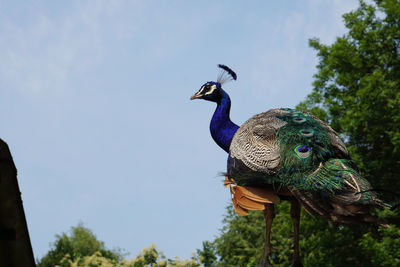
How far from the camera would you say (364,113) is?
1501 cm

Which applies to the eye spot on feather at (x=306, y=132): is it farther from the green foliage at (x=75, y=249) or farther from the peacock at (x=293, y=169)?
the green foliage at (x=75, y=249)

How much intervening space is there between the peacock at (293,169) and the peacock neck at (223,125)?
0.05 ft

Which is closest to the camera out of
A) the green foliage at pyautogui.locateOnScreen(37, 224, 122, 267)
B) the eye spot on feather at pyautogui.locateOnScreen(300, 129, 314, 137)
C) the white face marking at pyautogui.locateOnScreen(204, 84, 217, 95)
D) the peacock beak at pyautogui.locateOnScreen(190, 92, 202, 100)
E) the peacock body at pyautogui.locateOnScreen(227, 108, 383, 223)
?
→ the peacock body at pyautogui.locateOnScreen(227, 108, 383, 223)

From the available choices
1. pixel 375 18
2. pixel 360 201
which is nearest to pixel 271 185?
pixel 360 201

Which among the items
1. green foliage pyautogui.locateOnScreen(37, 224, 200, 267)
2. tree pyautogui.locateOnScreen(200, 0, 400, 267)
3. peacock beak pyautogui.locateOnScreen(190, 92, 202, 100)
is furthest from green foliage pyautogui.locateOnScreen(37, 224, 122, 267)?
peacock beak pyautogui.locateOnScreen(190, 92, 202, 100)

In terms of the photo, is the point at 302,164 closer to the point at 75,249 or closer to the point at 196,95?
the point at 196,95

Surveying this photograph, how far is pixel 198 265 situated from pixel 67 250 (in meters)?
12.4

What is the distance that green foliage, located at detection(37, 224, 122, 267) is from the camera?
2502 cm

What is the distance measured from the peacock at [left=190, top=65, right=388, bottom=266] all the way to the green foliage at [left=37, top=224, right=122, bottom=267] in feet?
43.8

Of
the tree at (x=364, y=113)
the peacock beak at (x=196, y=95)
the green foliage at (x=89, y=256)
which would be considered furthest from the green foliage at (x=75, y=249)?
the peacock beak at (x=196, y=95)

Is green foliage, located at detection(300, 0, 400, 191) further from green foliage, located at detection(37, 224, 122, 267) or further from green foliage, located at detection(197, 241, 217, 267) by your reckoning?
green foliage, located at detection(37, 224, 122, 267)

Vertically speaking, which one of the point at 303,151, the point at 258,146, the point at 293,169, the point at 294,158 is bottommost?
the point at 293,169

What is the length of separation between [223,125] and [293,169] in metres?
1.93

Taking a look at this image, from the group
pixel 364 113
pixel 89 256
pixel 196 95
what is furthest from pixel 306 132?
pixel 89 256
